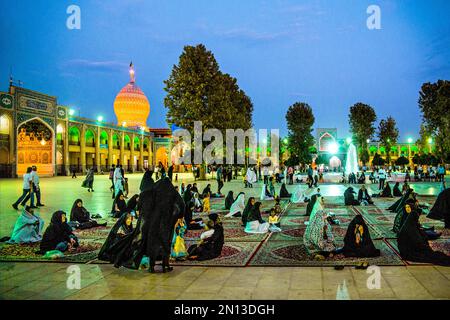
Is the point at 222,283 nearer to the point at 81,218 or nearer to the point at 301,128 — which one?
the point at 81,218

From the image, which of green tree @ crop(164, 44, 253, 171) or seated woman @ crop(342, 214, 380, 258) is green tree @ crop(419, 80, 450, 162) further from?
seated woman @ crop(342, 214, 380, 258)

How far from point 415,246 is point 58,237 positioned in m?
5.97

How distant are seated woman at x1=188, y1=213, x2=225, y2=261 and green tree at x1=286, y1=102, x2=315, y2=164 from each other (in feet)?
141

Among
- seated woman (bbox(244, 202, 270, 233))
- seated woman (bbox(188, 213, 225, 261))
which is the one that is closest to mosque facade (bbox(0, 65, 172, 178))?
seated woman (bbox(244, 202, 270, 233))

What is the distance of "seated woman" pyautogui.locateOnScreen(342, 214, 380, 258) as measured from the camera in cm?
619

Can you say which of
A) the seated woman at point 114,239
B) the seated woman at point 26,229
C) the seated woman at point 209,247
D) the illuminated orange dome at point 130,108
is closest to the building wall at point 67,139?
the illuminated orange dome at point 130,108

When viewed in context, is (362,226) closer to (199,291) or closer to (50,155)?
(199,291)

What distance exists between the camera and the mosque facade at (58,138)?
34.0 m

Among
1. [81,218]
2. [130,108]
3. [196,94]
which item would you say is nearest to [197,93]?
[196,94]

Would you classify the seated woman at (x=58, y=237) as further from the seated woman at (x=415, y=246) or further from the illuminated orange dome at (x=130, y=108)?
the illuminated orange dome at (x=130, y=108)

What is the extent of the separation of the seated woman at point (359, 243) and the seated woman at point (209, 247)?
2078 millimetres
